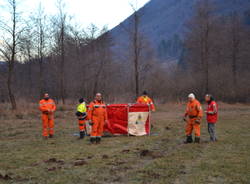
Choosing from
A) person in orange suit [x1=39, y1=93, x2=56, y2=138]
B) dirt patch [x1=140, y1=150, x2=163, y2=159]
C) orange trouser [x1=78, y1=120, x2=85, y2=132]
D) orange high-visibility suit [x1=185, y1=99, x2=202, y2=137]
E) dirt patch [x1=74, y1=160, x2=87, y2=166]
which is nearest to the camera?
dirt patch [x1=74, y1=160, x2=87, y2=166]

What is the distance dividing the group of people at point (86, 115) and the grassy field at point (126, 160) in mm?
423

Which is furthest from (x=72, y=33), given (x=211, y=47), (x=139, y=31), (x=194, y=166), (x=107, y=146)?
(x=194, y=166)

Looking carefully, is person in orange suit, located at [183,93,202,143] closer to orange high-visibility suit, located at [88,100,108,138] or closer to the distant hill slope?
orange high-visibility suit, located at [88,100,108,138]

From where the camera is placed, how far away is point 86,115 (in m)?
13.4

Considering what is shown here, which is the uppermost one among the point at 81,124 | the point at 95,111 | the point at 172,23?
the point at 172,23

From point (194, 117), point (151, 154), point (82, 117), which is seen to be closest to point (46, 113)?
point (82, 117)

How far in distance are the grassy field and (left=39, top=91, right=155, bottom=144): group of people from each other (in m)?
0.42

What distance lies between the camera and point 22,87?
44562mm

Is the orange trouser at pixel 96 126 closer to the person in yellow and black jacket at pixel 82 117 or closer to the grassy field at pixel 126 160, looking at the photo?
the grassy field at pixel 126 160

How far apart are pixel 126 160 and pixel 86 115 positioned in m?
5.29

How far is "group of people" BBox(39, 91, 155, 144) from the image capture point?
1156 cm

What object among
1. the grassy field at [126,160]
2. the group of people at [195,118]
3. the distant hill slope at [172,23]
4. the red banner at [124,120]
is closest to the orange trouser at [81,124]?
the grassy field at [126,160]

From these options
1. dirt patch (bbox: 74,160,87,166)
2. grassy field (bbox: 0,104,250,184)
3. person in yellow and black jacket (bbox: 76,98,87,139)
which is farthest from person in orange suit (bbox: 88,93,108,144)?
dirt patch (bbox: 74,160,87,166)

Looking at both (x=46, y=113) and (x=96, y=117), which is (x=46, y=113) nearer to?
(x=46, y=113)
